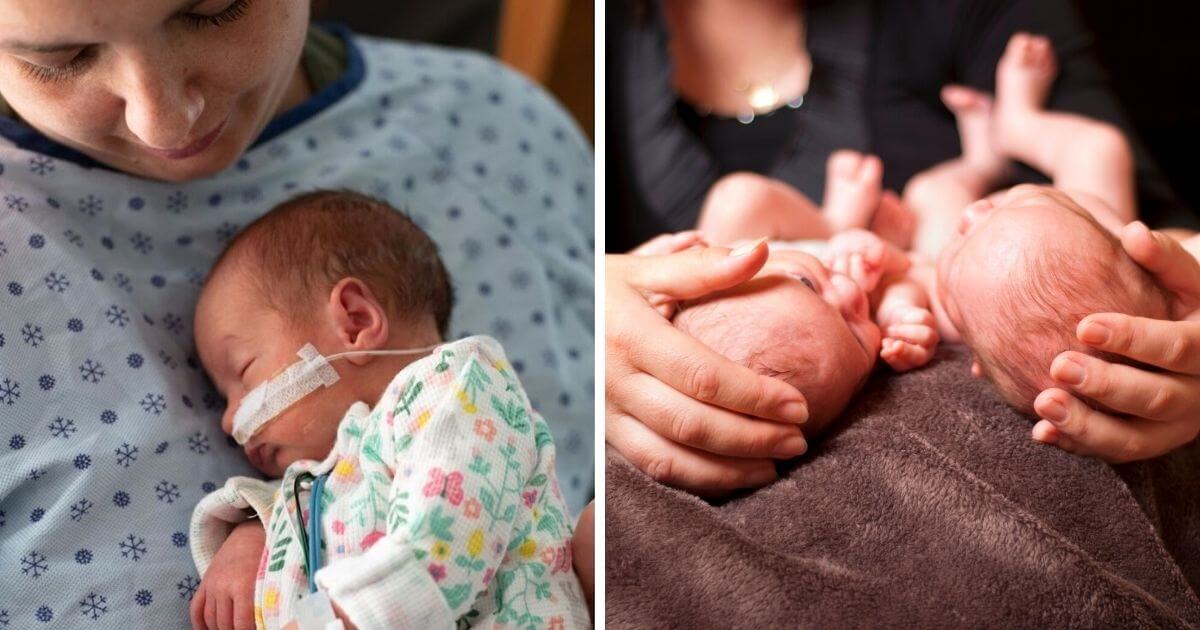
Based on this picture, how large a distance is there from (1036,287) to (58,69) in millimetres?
786

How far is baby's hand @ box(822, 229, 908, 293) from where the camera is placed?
38.5 inches

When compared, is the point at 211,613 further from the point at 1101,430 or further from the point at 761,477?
the point at 1101,430

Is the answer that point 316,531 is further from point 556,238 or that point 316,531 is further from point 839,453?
point 556,238

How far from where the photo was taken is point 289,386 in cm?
89

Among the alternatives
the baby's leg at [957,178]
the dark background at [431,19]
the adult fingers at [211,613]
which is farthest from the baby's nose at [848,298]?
the dark background at [431,19]

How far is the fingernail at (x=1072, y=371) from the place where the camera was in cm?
80

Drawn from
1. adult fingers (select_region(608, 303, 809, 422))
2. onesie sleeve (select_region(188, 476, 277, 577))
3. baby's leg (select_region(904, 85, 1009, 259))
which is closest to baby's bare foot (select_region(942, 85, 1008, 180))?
baby's leg (select_region(904, 85, 1009, 259))

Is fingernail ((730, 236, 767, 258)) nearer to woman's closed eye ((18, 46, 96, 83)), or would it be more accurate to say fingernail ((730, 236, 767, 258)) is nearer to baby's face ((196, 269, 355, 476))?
baby's face ((196, 269, 355, 476))

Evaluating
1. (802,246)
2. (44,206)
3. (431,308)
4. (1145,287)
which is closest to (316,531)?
(431,308)

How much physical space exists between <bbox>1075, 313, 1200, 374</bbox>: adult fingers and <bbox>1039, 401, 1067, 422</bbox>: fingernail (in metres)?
0.05

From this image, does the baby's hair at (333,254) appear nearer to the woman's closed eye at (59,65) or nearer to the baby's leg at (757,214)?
the woman's closed eye at (59,65)

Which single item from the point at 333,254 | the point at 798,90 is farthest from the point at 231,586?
the point at 798,90

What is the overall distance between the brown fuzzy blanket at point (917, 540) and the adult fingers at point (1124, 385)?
0.19 ft

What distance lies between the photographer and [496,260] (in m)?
1.20
